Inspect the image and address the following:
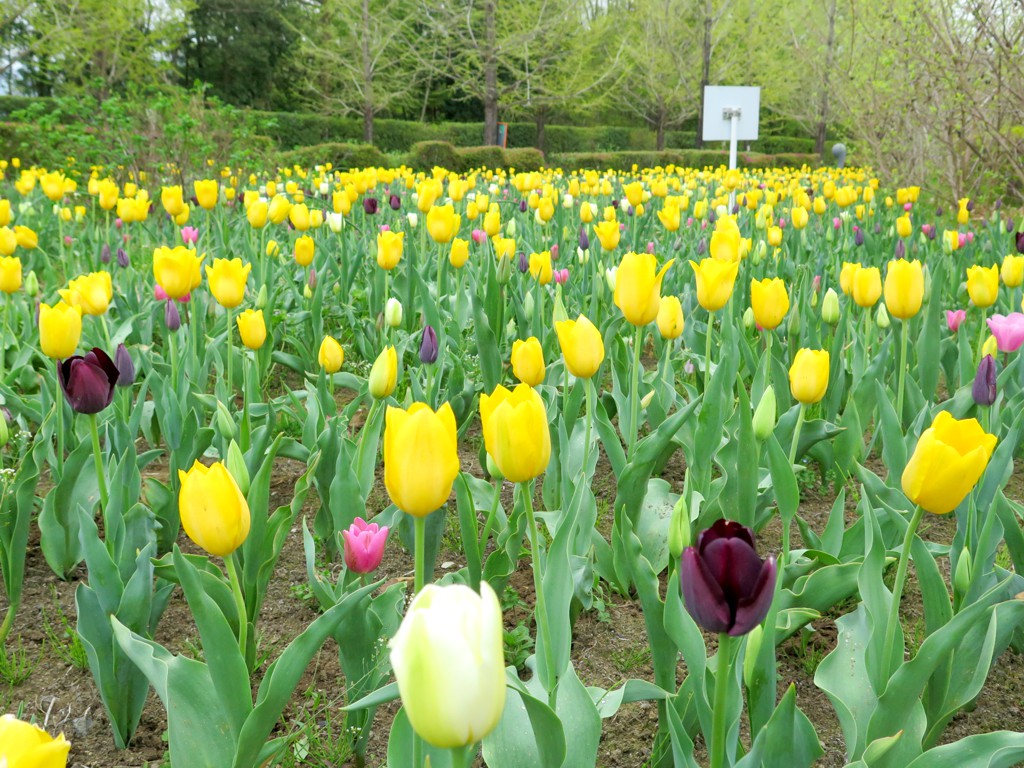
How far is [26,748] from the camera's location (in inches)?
22.1

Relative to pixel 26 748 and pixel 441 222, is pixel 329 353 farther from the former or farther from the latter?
pixel 26 748

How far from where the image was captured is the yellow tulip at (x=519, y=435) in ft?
3.36

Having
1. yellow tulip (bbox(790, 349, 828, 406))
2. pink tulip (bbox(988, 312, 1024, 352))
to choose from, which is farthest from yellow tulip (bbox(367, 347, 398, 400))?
pink tulip (bbox(988, 312, 1024, 352))

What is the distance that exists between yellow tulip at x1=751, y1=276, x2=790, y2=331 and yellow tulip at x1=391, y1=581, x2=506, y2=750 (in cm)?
162

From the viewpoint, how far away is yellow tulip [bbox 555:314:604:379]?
1.51 m

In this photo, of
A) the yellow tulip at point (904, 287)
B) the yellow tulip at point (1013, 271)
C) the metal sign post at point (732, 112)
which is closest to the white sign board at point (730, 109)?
the metal sign post at point (732, 112)

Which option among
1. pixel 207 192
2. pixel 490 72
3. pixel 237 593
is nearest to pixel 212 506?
pixel 237 593

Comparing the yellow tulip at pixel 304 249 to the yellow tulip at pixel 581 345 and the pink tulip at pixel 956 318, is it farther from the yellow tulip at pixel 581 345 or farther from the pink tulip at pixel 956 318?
the pink tulip at pixel 956 318

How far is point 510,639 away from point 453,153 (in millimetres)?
13808

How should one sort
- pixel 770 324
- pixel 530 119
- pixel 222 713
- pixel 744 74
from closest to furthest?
pixel 222 713 < pixel 770 324 < pixel 744 74 < pixel 530 119

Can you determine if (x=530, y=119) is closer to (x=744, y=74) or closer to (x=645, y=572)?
(x=744, y=74)

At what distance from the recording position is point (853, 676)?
132 centimetres

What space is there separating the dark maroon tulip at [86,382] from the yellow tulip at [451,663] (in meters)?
1.11

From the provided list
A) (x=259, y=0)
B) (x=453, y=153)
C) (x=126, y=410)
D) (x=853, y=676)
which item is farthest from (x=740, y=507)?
(x=259, y=0)
